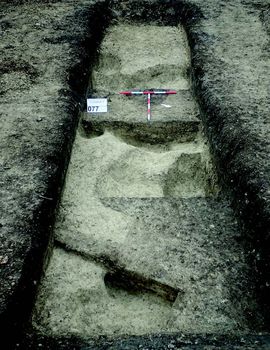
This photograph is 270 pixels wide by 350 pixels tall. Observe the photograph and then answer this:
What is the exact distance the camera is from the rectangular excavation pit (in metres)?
1.49

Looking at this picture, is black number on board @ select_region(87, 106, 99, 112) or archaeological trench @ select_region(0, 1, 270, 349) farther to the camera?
black number on board @ select_region(87, 106, 99, 112)

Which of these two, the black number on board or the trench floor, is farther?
the black number on board

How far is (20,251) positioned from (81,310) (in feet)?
1.09

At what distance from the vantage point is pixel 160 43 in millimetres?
3297

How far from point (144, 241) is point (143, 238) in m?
0.02

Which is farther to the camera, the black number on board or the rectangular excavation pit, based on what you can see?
the black number on board

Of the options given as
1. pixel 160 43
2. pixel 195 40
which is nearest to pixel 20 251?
pixel 195 40

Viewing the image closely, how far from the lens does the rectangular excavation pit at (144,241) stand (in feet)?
4.88

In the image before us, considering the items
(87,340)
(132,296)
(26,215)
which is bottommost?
(132,296)

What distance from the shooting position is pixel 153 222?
1830mm

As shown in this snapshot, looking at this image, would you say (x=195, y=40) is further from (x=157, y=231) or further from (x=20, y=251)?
(x=20, y=251)

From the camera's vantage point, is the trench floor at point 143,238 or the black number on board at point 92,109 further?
the black number on board at point 92,109

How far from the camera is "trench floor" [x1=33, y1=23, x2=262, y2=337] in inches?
58.9

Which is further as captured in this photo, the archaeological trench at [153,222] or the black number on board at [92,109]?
the black number on board at [92,109]
